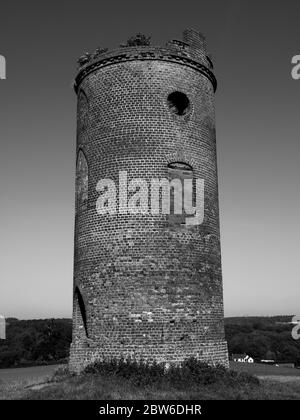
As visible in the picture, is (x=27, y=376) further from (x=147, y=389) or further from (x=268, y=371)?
(x=268, y=371)

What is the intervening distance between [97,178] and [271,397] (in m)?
7.72

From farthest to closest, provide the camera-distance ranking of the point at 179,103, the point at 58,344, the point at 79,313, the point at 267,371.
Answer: the point at 58,344
the point at 267,371
the point at 179,103
the point at 79,313

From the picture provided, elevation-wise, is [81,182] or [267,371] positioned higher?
[81,182]

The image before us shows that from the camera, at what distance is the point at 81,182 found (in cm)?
1435

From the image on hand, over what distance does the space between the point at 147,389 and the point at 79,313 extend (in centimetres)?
384

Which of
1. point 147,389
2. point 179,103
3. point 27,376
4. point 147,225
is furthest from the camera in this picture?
point 27,376

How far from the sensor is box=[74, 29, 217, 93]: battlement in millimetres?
13547

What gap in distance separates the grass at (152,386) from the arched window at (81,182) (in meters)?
4.96

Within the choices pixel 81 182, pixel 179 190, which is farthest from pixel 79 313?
pixel 179 190

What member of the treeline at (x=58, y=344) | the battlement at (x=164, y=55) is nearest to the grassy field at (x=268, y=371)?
the battlement at (x=164, y=55)

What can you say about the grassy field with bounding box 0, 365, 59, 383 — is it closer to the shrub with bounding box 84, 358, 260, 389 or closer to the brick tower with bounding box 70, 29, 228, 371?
the brick tower with bounding box 70, 29, 228, 371

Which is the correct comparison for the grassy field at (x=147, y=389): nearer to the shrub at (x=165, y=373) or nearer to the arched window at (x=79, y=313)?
the shrub at (x=165, y=373)

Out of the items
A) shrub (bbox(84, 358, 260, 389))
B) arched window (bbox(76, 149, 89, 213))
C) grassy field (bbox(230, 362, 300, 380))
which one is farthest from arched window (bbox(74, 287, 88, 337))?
grassy field (bbox(230, 362, 300, 380))
